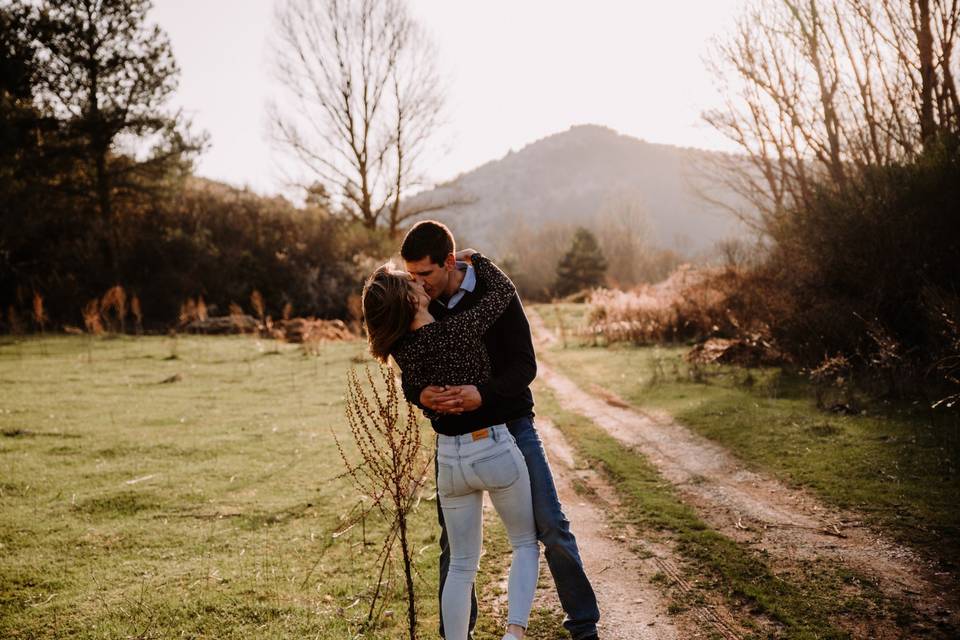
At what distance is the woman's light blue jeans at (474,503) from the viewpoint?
284 centimetres

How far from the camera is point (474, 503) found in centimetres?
296

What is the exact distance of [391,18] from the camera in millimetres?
29469

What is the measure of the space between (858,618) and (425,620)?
2.66 metres

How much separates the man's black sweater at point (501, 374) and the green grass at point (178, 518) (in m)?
1.76

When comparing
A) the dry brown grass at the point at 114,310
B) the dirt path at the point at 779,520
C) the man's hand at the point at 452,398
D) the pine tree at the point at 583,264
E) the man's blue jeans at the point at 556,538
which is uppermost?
the pine tree at the point at 583,264

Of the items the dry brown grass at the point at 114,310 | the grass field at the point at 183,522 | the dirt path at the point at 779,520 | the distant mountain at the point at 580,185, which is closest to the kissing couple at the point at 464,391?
the grass field at the point at 183,522

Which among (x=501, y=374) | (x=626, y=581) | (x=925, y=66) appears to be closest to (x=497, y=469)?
(x=501, y=374)

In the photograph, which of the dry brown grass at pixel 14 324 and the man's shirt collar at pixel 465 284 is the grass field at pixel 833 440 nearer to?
the man's shirt collar at pixel 465 284

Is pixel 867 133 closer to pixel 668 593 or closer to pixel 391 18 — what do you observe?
pixel 668 593

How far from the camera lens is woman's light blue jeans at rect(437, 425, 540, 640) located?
2.84 metres

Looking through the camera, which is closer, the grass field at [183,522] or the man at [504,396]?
the man at [504,396]

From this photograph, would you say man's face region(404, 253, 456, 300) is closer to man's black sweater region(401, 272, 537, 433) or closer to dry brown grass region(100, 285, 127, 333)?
man's black sweater region(401, 272, 537, 433)

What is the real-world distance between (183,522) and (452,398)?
4.10 m

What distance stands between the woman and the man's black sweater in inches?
2.2
